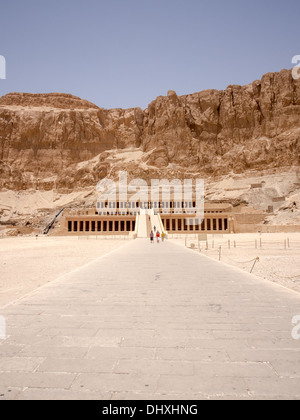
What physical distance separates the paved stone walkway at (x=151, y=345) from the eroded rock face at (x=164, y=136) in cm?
7595

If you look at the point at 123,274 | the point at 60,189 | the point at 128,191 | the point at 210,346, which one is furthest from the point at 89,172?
the point at 210,346

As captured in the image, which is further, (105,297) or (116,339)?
(105,297)

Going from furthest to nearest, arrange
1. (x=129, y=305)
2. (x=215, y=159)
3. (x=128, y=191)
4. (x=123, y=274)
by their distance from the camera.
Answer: (x=215, y=159), (x=128, y=191), (x=123, y=274), (x=129, y=305)

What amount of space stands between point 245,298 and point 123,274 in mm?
3996

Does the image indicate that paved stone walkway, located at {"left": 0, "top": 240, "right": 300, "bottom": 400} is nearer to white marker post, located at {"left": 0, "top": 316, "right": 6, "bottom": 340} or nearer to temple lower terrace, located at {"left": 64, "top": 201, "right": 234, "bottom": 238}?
white marker post, located at {"left": 0, "top": 316, "right": 6, "bottom": 340}

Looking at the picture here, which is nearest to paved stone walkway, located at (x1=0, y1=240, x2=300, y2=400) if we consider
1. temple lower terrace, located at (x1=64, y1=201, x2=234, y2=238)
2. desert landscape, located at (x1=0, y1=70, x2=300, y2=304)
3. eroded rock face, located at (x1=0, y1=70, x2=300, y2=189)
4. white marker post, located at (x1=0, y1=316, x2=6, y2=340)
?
white marker post, located at (x1=0, y1=316, x2=6, y2=340)

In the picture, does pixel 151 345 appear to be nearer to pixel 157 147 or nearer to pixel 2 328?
pixel 2 328

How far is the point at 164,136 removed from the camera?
3578 inches

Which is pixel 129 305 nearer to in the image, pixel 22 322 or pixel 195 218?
pixel 22 322

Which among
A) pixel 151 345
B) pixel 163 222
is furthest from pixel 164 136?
pixel 151 345

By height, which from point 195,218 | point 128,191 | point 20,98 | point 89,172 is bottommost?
point 195,218

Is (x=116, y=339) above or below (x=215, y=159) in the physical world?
below

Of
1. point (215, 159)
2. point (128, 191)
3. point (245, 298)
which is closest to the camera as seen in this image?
point (245, 298)

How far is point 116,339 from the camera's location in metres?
4.02
